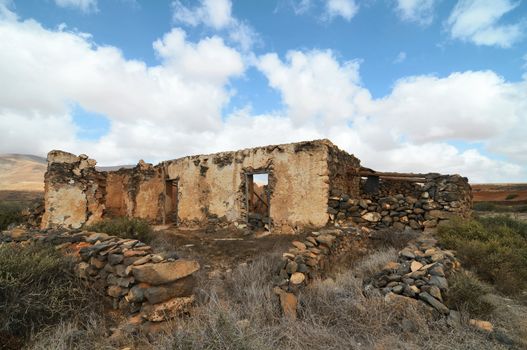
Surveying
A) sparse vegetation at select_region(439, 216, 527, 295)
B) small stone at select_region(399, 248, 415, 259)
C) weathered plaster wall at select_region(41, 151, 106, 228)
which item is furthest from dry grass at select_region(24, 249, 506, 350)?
weathered plaster wall at select_region(41, 151, 106, 228)

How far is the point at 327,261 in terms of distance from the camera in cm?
495

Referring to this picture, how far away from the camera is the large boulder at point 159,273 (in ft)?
10.2

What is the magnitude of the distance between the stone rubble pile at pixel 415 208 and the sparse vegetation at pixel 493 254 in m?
1.35

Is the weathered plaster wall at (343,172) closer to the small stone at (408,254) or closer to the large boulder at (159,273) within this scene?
the small stone at (408,254)

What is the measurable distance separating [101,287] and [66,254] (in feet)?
2.44

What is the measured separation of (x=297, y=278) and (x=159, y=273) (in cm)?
196

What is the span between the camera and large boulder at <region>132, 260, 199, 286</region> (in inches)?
123

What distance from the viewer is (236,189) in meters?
9.53

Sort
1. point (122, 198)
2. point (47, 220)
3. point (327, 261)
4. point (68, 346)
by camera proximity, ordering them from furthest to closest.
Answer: point (122, 198) → point (47, 220) → point (327, 261) → point (68, 346)

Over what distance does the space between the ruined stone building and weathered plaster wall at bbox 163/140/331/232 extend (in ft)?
0.10

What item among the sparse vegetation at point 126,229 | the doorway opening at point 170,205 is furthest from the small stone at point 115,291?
the doorway opening at point 170,205

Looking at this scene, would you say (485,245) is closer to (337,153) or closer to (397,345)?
(397,345)

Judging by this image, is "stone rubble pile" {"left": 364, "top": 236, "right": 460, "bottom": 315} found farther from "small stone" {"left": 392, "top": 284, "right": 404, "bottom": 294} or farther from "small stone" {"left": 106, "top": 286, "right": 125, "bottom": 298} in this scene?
"small stone" {"left": 106, "top": 286, "right": 125, "bottom": 298}

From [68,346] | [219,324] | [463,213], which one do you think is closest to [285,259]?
[219,324]
